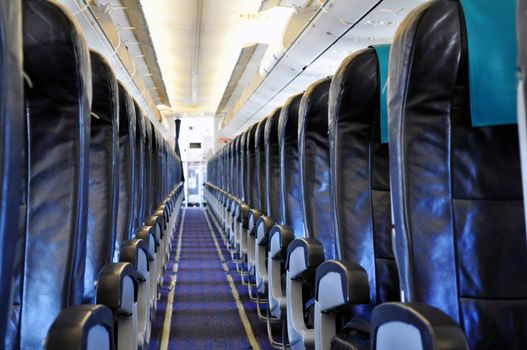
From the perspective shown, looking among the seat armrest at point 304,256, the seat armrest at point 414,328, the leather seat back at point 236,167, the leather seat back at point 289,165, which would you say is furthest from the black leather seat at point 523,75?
the leather seat back at point 236,167

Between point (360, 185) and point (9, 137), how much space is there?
1.61m

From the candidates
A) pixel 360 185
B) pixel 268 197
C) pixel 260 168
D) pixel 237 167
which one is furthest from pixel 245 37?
pixel 360 185

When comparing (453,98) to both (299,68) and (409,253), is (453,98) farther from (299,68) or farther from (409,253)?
(299,68)

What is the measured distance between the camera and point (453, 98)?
1.43m

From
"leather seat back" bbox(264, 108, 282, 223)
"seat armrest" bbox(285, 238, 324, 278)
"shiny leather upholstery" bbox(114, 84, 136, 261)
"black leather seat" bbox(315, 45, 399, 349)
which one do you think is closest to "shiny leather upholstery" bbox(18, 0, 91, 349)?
"black leather seat" bbox(315, 45, 399, 349)

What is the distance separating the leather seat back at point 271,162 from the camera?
3.93 metres

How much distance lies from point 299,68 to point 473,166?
6.40 m

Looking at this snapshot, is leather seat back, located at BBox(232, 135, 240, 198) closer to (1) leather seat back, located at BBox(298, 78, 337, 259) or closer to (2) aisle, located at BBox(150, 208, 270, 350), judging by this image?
(2) aisle, located at BBox(150, 208, 270, 350)

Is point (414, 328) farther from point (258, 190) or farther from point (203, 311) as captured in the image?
point (203, 311)

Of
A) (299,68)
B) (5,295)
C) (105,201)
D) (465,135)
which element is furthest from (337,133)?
(299,68)

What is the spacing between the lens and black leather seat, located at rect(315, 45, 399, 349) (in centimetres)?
213

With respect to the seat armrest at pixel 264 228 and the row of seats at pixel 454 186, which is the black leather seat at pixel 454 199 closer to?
the row of seats at pixel 454 186

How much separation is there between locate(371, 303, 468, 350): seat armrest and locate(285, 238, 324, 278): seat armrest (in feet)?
3.33

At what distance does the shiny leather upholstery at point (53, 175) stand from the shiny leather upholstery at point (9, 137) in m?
0.60
